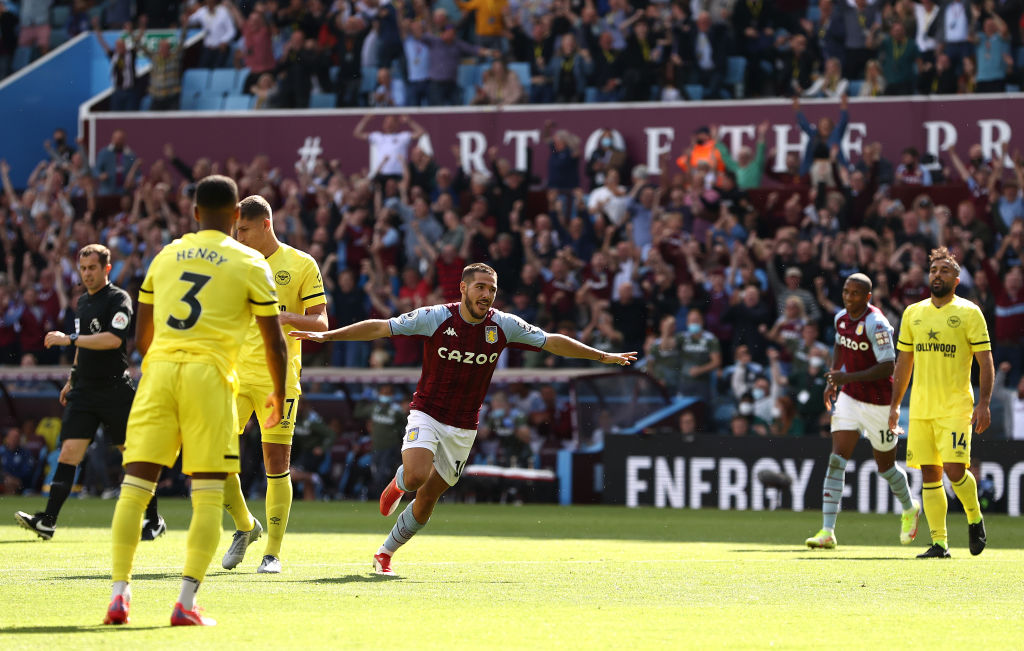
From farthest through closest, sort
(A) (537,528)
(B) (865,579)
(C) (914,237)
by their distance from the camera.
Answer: (C) (914,237) → (A) (537,528) → (B) (865,579)

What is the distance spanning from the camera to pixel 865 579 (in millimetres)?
10633

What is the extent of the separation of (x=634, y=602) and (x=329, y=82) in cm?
2055

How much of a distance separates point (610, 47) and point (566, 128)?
1.49m

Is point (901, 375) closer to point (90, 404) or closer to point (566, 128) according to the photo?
point (90, 404)

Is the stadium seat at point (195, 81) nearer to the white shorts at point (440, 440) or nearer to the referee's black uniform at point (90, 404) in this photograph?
the referee's black uniform at point (90, 404)

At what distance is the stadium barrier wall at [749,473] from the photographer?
19.5 metres

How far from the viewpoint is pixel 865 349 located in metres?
14.3

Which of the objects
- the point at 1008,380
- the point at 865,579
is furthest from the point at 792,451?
the point at 865,579

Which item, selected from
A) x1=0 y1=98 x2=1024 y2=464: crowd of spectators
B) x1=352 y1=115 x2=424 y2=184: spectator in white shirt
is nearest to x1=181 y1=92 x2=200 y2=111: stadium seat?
x1=0 y1=98 x2=1024 y2=464: crowd of spectators

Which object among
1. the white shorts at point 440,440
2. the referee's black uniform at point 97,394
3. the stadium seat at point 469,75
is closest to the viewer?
the white shorts at point 440,440

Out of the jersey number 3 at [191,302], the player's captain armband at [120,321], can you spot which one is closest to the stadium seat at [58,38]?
the player's captain armband at [120,321]

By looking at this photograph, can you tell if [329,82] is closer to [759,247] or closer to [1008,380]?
[759,247]

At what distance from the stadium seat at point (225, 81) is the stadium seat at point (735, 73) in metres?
9.26

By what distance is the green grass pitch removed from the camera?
733 centimetres
